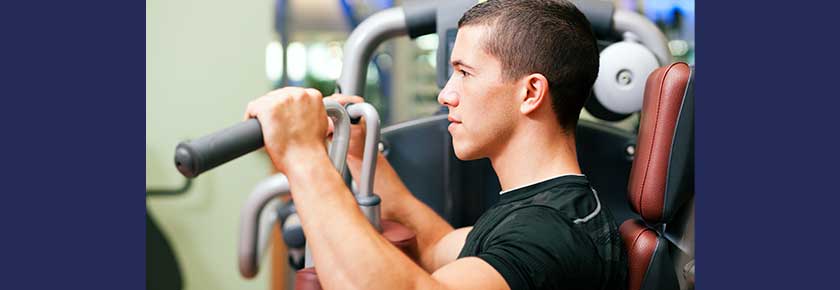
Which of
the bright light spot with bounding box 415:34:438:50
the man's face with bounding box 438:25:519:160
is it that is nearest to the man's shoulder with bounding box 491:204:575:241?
the man's face with bounding box 438:25:519:160

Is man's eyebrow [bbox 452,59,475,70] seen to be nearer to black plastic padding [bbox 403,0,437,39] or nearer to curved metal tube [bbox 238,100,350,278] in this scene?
curved metal tube [bbox 238,100,350,278]

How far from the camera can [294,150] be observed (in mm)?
1005

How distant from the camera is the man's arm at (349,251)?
3.04ft

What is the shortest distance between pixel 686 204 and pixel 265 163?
827 millimetres

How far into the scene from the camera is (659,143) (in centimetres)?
115

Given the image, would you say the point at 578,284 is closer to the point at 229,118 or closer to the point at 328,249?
the point at 328,249

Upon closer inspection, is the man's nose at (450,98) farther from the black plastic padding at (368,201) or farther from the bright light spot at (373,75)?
the bright light spot at (373,75)

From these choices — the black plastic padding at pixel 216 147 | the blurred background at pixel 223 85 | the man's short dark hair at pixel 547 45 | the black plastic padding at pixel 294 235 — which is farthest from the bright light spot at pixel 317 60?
the black plastic padding at pixel 216 147

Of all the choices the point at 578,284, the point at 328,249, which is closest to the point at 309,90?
the point at 328,249

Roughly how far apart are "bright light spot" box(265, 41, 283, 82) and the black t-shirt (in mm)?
658

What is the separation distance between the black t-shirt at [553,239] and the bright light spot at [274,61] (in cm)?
66

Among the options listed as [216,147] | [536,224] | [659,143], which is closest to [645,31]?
[659,143]

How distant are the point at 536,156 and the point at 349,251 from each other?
1.06 feet

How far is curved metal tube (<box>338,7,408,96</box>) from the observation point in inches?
55.5
